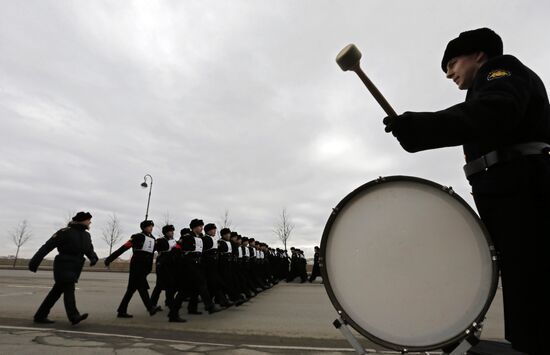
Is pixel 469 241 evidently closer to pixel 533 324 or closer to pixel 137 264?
pixel 533 324

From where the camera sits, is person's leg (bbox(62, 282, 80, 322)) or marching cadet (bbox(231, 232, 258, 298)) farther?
marching cadet (bbox(231, 232, 258, 298))

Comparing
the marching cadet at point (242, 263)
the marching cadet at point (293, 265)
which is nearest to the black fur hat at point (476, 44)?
the marching cadet at point (242, 263)

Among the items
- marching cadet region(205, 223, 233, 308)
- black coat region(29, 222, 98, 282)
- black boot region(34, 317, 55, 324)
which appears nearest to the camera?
black boot region(34, 317, 55, 324)

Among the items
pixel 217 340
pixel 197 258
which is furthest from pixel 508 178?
pixel 197 258

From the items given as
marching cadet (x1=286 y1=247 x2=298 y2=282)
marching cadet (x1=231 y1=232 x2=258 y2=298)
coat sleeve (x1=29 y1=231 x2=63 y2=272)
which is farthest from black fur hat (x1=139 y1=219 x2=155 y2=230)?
marching cadet (x1=286 y1=247 x2=298 y2=282)

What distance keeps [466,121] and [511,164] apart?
37 cm

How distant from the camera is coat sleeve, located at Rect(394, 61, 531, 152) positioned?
4.17 feet

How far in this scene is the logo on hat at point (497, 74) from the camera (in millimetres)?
1455

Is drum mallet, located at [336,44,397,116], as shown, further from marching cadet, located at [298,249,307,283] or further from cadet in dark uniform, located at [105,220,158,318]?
marching cadet, located at [298,249,307,283]

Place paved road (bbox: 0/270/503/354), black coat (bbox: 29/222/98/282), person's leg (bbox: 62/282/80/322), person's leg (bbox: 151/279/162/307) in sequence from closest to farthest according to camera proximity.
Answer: paved road (bbox: 0/270/503/354)
person's leg (bbox: 62/282/80/322)
black coat (bbox: 29/222/98/282)
person's leg (bbox: 151/279/162/307)

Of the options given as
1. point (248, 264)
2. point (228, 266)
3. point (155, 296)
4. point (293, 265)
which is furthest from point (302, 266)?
point (155, 296)

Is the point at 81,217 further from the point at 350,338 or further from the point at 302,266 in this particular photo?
the point at 302,266

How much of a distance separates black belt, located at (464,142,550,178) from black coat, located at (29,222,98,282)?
23.2ft

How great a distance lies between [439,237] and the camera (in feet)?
4.90
